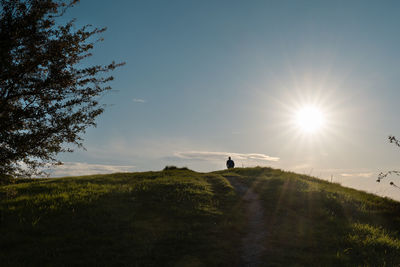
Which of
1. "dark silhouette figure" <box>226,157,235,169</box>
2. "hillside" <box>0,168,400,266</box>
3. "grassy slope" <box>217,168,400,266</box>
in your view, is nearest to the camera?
"hillside" <box>0,168,400,266</box>

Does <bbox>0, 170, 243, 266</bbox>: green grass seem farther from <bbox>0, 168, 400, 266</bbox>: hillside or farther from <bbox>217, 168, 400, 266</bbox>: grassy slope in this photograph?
<bbox>217, 168, 400, 266</bbox>: grassy slope

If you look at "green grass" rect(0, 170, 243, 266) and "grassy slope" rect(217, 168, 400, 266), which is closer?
"green grass" rect(0, 170, 243, 266)

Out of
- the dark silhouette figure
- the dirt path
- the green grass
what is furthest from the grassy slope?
the dark silhouette figure

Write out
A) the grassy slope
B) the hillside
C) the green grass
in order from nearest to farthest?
the green grass
the hillside
the grassy slope

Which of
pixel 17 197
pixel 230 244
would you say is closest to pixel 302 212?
pixel 230 244

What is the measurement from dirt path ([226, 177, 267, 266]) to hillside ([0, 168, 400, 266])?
0.04 metres

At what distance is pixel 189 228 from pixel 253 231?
279 centimetres

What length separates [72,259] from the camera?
10.2 metres

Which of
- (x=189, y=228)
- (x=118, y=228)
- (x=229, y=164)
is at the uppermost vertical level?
(x=229, y=164)

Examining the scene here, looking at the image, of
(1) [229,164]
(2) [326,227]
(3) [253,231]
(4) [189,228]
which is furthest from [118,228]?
(1) [229,164]

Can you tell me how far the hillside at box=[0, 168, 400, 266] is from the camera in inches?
413

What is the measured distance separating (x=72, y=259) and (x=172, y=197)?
8384 millimetres

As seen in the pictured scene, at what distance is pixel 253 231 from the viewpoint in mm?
13297

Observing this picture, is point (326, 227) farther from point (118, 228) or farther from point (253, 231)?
point (118, 228)
